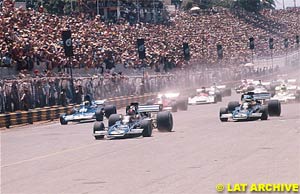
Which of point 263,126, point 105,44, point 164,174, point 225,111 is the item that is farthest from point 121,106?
point 164,174

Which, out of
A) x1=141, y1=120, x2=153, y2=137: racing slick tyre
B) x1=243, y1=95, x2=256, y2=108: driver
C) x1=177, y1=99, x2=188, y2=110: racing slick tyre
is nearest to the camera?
x1=141, y1=120, x2=153, y2=137: racing slick tyre

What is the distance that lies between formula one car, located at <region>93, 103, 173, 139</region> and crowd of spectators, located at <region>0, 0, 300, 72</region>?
40.5 ft

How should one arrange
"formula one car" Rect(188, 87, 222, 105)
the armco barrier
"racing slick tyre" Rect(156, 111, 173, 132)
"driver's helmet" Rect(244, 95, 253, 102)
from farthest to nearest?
"formula one car" Rect(188, 87, 222, 105), the armco barrier, "driver's helmet" Rect(244, 95, 253, 102), "racing slick tyre" Rect(156, 111, 173, 132)

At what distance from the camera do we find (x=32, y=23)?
4516 centimetres

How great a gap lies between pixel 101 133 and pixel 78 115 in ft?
35.3

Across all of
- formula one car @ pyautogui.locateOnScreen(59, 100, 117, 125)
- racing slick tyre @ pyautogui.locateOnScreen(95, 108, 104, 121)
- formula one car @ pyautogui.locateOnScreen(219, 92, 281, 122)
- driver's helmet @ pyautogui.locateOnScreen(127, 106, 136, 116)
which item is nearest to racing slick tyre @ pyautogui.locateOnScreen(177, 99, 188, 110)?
formula one car @ pyautogui.locateOnScreen(59, 100, 117, 125)

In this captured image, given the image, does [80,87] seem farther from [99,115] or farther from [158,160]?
[158,160]

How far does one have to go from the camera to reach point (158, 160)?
17859 mm

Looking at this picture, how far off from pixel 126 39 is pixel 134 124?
35989 mm

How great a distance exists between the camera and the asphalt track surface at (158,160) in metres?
13.9

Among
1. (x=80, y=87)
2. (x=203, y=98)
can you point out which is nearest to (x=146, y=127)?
(x=80, y=87)

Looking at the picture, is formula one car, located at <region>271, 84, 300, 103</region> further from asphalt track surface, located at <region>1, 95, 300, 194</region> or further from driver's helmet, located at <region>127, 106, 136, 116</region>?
driver's helmet, located at <region>127, 106, 136, 116</region>

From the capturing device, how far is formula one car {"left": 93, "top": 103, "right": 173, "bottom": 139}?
25047 millimetres

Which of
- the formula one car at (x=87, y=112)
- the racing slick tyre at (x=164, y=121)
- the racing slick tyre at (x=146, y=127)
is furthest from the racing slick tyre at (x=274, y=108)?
the racing slick tyre at (x=146, y=127)
